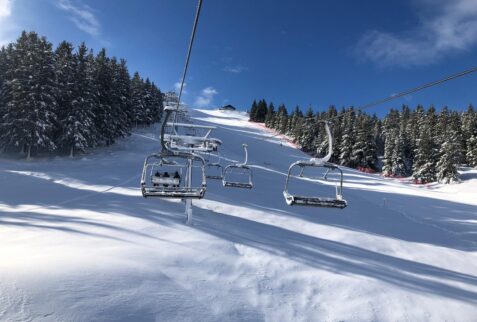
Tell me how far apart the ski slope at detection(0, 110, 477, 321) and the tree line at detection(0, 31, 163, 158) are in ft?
38.0

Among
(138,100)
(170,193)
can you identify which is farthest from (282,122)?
(170,193)

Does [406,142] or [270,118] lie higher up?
[270,118]

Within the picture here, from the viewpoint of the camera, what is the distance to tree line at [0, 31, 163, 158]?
36.1m

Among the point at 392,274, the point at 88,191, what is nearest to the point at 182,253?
the point at 392,274

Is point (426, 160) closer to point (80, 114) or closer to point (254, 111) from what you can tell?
point (80, 114)

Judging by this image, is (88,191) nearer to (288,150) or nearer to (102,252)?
(102,252)

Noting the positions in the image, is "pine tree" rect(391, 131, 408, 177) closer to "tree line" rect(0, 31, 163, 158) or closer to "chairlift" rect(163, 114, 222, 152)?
"tree line" rect(0, 31, 163, 158)

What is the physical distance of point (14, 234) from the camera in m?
14.0

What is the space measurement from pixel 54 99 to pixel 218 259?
3367 cm

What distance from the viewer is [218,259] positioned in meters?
13.2

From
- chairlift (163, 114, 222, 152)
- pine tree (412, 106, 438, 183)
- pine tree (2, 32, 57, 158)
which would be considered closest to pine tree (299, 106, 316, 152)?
pine tree (412, 106, 438, 183)

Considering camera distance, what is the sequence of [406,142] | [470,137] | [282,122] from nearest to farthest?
[470,137], [406,142], [282,122]

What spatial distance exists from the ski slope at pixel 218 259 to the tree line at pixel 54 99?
38.0ft

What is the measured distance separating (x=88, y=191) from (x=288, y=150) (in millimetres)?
50538
